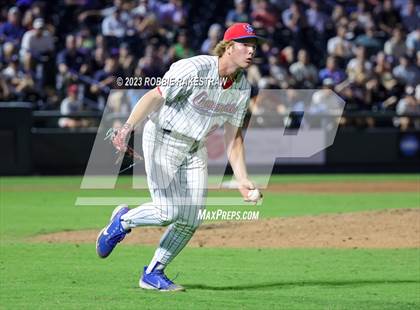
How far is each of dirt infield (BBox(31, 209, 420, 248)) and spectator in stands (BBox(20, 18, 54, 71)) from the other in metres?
8.89

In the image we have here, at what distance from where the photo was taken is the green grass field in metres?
7.48

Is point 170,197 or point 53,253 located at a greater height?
point 170,197

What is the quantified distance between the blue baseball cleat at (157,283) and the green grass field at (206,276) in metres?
0.09

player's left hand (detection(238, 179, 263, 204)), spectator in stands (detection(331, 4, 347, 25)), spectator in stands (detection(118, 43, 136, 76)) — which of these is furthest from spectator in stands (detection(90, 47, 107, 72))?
player's left hand (detection(238, 179, 263, 204))

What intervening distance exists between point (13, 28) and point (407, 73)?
10002 mm

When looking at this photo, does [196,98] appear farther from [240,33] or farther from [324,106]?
[324,106]

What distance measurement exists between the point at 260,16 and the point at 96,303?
17.5 m

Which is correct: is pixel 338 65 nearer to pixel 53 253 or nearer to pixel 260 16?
pixel 260 16

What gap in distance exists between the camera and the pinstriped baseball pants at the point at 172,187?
307 inches

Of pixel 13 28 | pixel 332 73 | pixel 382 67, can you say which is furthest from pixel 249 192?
pixel 382 67

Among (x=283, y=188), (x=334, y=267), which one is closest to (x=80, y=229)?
(x=334, y=267)

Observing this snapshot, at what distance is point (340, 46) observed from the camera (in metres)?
23.7

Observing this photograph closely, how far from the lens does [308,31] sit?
2438 cm

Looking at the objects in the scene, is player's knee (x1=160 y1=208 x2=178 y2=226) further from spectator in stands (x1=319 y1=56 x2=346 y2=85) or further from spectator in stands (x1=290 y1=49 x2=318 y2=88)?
spectator in stands (x1=319 y1=56 x2=346 y2=85)
